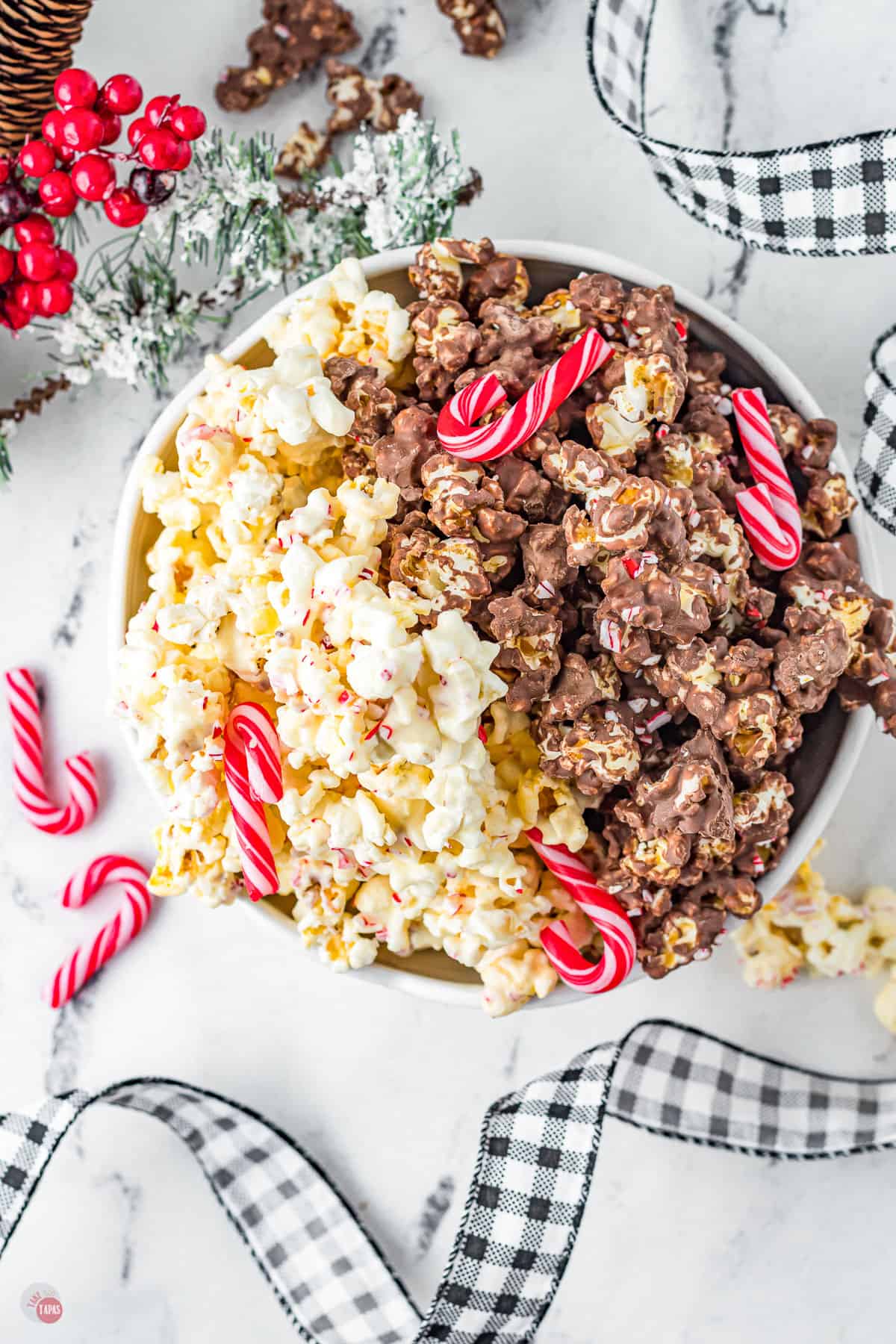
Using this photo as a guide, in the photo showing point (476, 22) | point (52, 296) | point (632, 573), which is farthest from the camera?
point (476, 22)

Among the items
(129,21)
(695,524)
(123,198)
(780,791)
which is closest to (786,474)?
(695,524)

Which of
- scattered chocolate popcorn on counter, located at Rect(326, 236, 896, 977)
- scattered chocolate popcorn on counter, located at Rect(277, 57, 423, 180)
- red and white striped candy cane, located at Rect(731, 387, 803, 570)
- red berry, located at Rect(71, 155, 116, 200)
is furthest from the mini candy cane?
scattered chocolate popcorn on counter, located at Rect(277, 57, 423, 180)

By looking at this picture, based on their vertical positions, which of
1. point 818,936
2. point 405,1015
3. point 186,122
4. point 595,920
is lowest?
point 405,1015

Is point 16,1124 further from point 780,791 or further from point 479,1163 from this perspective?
point 780,791

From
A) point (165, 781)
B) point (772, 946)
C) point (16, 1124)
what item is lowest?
point (16, 1124)

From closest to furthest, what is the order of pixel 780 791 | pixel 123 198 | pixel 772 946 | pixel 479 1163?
1. pixel 780 791
2. pixel 123 198
3. pixel 479 1163
4. pixel 772 946

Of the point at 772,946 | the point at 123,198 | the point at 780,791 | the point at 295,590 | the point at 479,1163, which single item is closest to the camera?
the point at 295,590

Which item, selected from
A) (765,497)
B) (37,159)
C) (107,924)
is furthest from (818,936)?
(37,159)

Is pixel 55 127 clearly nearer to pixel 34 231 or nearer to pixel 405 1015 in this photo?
pixel 34 231
